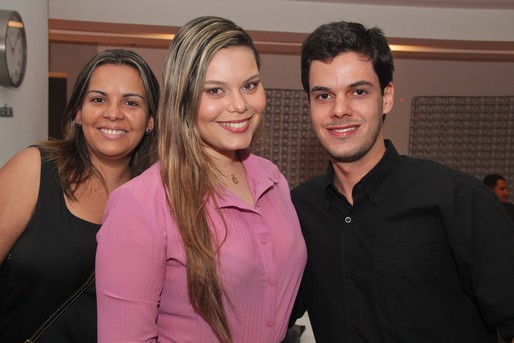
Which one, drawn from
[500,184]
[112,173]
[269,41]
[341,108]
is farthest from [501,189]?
[112,173]

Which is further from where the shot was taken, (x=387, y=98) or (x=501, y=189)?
(x=501, y=189)

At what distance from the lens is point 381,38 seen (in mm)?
1898

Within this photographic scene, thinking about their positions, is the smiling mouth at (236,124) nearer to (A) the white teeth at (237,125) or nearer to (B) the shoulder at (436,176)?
(A) the white teeth at (237,125)

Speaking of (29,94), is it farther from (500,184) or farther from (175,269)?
(500,184)

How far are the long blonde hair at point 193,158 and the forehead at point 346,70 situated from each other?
1.36 feet

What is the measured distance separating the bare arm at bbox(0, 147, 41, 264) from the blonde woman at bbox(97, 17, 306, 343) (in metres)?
0.64

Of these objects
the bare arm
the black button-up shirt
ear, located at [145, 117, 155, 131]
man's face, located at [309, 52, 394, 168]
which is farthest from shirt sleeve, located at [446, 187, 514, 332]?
the bare arm

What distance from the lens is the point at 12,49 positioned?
3.25 m

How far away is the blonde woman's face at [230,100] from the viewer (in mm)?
1486

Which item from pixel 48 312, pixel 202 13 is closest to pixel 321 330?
pixel 48 312

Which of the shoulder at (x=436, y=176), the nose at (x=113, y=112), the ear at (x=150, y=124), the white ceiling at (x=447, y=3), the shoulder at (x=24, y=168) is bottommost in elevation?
the shoulder at (x=24, y=168)

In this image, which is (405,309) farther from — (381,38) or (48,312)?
(48,312)

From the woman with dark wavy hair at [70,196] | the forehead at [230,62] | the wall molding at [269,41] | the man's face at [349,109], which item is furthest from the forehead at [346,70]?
the wall molding at [269,41]

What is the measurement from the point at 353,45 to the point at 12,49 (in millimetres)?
2216
